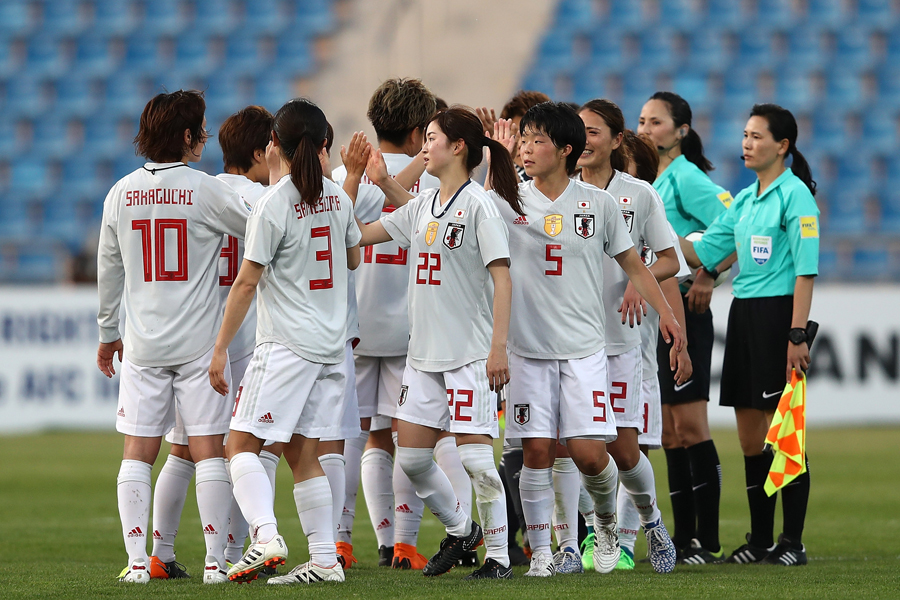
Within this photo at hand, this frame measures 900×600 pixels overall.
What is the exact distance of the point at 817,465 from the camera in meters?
10.2

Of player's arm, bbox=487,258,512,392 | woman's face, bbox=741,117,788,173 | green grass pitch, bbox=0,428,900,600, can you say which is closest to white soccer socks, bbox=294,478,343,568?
green grass pitch, bbox=0,428,900,600

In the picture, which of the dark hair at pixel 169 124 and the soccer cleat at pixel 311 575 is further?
the dark hair at pixel 169 124

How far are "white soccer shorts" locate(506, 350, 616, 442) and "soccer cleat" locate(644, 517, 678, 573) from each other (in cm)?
54

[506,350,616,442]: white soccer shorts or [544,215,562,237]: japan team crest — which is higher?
[544,215,562,237]: japan team crest

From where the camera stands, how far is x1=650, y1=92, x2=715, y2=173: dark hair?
6043 mm

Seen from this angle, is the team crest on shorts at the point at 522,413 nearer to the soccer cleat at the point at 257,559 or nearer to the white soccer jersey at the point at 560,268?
the white soccer jersey at the point at 560,268

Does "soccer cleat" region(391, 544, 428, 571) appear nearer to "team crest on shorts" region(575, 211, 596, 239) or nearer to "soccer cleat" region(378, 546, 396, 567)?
"soccer cleat" region(378, 546, 396, 567)

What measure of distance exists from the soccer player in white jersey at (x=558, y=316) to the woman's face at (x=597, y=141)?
47 cm

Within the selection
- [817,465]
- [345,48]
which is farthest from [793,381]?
[345,48]

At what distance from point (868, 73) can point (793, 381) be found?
1328 cm

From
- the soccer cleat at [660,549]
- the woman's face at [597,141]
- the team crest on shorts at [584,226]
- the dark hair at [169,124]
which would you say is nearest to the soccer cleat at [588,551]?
the soccer cleat at [660,549]

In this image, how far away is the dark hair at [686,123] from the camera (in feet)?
19.8

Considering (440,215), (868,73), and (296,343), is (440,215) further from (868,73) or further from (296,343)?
(868,73)

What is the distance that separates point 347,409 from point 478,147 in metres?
1.20
